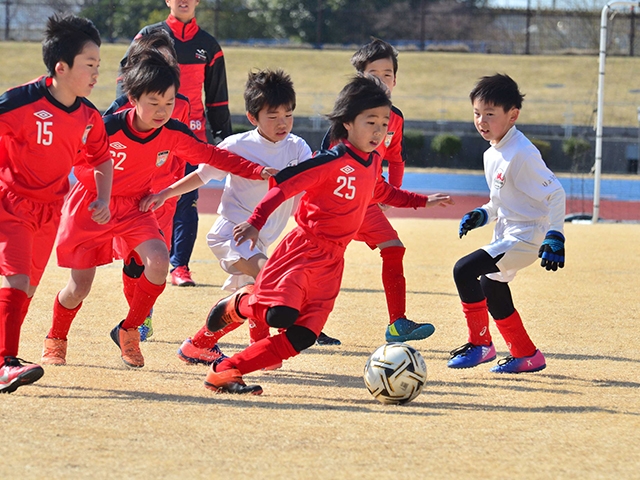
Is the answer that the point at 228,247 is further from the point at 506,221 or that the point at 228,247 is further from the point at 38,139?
the point at 506,221

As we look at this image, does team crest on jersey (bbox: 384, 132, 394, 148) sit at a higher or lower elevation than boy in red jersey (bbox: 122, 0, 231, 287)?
lower

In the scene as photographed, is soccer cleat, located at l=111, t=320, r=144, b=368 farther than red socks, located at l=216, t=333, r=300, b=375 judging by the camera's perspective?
Yes

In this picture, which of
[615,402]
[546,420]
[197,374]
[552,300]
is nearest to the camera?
[546,420]

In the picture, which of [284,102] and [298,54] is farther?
[298,54]

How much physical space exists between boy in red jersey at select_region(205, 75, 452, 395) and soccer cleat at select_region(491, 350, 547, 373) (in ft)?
3.80

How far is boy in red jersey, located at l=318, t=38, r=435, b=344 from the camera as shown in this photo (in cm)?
A: 554

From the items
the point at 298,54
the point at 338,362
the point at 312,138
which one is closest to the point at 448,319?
the point at 338,362

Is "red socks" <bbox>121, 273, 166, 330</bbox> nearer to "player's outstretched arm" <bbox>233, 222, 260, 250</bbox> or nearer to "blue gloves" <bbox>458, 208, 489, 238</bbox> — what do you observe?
"player's outstretched arm" <bbox>233, 222, 260, 250</bbox>

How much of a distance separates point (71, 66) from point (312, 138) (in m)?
23.9

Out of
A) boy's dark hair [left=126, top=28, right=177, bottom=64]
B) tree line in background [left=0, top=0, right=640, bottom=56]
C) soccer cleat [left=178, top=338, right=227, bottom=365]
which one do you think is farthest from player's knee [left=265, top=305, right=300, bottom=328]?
tree line in background [left=0, top=0, right=640, bottom=56]

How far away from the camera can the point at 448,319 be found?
6414mm

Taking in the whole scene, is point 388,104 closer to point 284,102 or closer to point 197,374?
point 284,102

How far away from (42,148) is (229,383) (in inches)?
55.9

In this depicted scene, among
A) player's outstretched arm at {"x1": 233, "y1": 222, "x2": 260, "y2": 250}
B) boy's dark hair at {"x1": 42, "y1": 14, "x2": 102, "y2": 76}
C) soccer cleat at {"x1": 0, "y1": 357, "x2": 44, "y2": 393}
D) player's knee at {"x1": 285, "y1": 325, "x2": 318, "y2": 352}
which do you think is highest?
boy's dark hair at {"x1": 42, "y1": 14, "x2": 102, "y2": 76}
